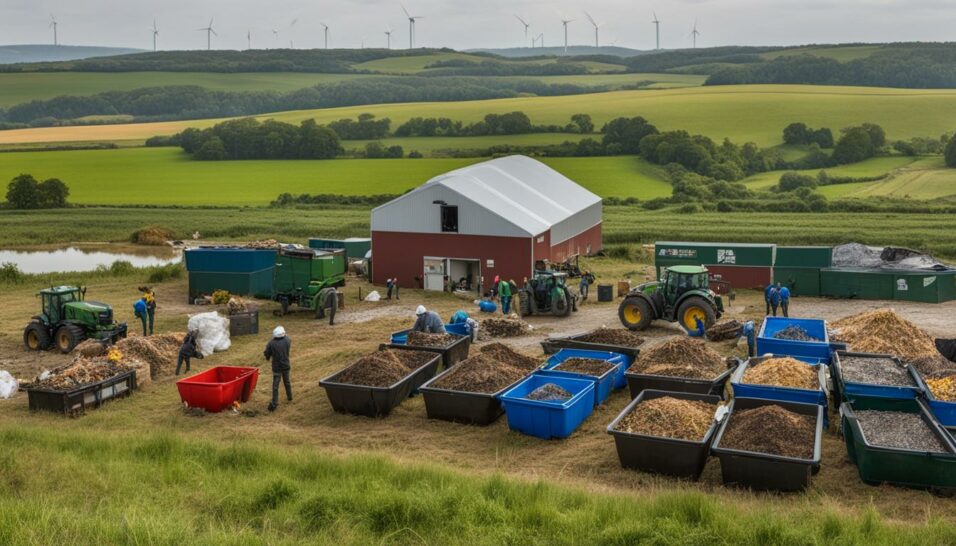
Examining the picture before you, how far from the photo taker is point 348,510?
35.5 ft

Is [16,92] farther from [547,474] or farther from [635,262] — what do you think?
[547,474]

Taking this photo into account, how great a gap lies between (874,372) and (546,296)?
42.0 feet

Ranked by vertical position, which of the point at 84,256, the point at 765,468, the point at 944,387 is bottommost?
the point at 765,468

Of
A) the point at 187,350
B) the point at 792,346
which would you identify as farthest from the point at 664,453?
the point at 187,350

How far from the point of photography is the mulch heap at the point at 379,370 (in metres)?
17.0

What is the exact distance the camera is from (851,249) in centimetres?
3195

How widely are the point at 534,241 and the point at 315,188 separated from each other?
48484mm

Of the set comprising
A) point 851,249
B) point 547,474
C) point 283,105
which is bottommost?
point 547,474

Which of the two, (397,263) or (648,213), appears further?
(648,213)

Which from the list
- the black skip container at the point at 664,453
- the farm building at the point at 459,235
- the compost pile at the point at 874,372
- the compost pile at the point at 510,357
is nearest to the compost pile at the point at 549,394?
the compost pile at the point at 510,357

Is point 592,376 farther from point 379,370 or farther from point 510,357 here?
point 379,370

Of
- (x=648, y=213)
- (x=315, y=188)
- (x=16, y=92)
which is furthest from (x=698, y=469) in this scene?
(x=16, y=92)

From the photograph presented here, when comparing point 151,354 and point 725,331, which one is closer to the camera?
point 151,354

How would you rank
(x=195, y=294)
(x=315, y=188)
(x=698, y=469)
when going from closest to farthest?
(x=698, y=469)
(x=195, y=294)
(x=315, y=188)
